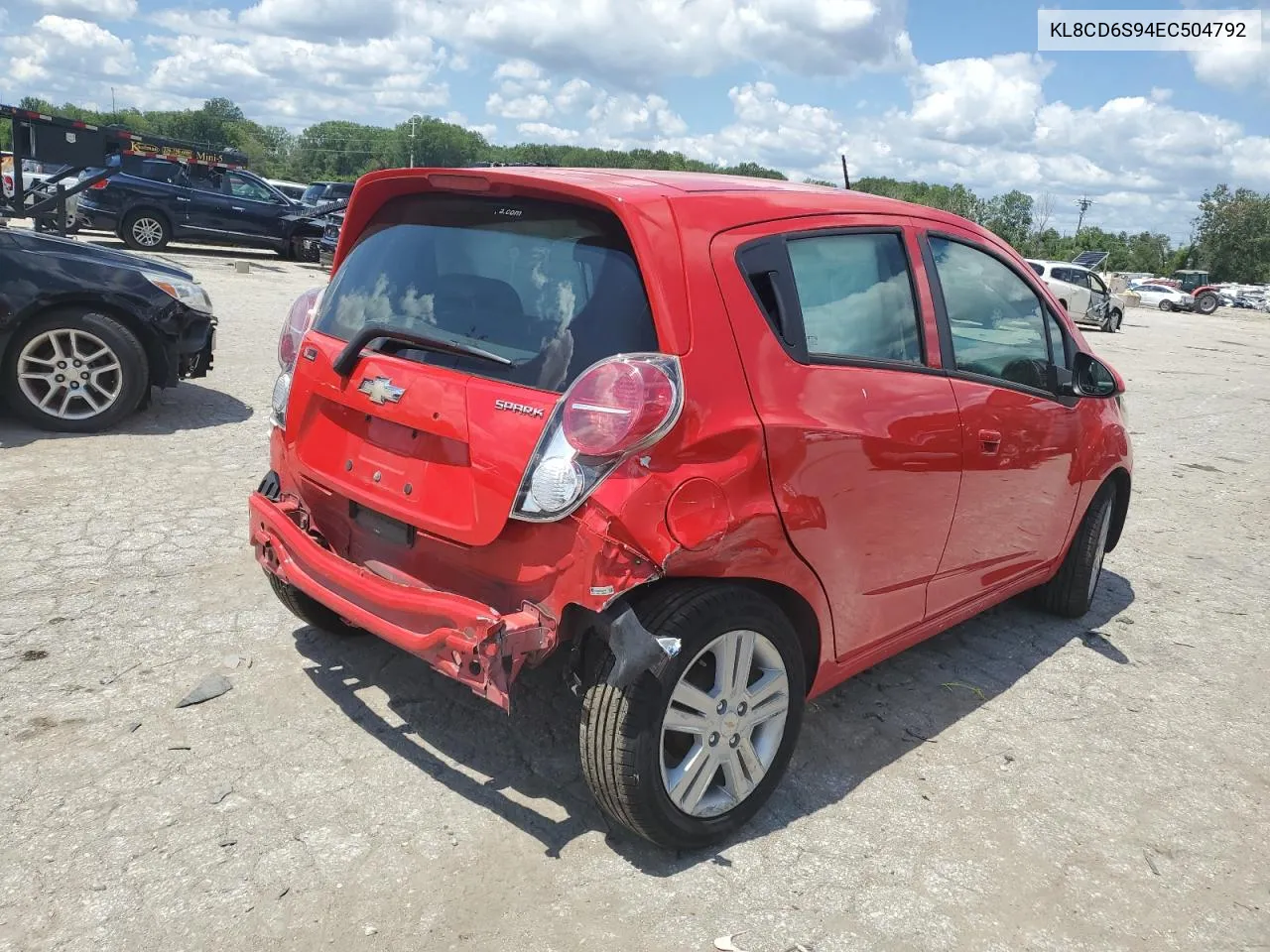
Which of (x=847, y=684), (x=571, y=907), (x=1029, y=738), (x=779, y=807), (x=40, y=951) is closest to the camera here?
(x=40, y=951)

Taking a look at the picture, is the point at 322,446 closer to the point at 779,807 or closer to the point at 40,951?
the point at 40,951

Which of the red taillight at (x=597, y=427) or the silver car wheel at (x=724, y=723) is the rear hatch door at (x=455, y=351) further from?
the silver car wheel at (x=724, y=723)

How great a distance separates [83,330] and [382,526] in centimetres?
459

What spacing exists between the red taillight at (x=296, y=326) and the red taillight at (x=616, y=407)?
4.46 ft

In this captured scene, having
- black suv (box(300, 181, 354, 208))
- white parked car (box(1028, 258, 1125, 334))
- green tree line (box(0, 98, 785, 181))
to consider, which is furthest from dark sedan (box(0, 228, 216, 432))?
green tree line (box(0, 98, 785, 181))

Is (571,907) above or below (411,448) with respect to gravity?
below

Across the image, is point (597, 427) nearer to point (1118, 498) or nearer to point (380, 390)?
point (380, 390)

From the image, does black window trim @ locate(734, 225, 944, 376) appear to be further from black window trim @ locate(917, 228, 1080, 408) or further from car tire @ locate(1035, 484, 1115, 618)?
car tire @ locate(1035, 484, 1115, 618)

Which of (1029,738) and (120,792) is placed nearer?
(120,792)

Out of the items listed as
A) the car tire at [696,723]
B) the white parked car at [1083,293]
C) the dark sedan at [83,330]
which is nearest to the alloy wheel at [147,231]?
the dark sedan at [83,330]

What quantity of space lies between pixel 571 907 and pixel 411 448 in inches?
51.5

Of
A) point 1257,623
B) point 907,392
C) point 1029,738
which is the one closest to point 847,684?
point 1029,738

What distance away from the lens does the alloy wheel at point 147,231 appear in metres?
20.5

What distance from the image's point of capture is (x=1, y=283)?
20.6ft
